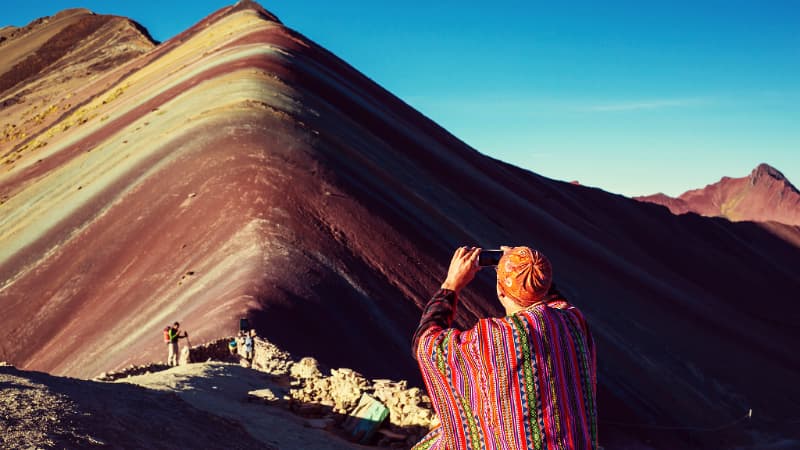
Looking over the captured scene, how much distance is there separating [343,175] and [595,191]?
36.0 metres

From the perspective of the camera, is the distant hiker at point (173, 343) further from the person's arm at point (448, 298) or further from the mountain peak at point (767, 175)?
the mountain peak at point (767, 175)

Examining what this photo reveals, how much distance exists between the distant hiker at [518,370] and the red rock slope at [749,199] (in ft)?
330

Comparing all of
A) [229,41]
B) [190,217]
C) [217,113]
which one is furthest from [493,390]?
[229,41]

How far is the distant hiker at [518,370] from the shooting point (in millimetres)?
2900

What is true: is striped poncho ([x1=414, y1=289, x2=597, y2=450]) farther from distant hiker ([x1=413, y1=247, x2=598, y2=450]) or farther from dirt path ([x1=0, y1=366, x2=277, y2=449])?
dirt path ([x1=0, y1=366, x2=277, y2=449])

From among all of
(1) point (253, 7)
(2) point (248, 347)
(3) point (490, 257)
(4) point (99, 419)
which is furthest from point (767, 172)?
(3) point (490, 257)

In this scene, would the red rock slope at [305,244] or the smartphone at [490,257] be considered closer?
the smartphone at [490,257]

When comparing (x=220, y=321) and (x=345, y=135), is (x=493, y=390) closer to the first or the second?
(x=220, y=321)

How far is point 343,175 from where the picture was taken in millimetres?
23266

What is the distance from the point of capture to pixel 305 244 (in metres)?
18.4

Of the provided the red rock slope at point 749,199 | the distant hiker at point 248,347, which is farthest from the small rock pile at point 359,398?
the red rock slope at point 749,199

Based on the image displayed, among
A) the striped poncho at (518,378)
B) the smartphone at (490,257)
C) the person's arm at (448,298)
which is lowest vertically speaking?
the striped poncho at (518,378)

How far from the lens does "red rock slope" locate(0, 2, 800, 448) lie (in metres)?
16.7

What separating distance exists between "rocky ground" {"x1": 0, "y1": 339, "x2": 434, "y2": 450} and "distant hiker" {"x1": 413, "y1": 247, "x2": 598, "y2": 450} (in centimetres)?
295
